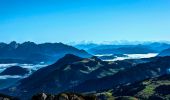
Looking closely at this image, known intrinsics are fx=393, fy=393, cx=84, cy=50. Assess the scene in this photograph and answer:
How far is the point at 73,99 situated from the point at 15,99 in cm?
1144

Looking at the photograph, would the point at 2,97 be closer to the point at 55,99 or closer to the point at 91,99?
the point at 55,99

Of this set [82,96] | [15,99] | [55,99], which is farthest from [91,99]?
[15,99]

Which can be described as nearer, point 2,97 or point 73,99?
point 73,99

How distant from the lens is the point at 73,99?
6844cm

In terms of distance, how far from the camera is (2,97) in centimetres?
7288

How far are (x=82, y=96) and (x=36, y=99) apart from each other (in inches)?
326

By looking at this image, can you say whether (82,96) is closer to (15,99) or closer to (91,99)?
(91,99)

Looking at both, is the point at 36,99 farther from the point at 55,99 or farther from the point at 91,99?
the point at 91,99

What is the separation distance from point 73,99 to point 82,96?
241 cm

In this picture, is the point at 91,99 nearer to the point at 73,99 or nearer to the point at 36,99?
the point at 73,99

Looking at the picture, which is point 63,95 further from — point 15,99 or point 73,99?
point 15,99

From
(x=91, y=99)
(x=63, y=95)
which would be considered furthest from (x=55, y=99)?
(x=91, y=99)

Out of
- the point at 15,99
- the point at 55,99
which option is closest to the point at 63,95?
the point at 55,99

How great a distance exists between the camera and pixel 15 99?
237ft
